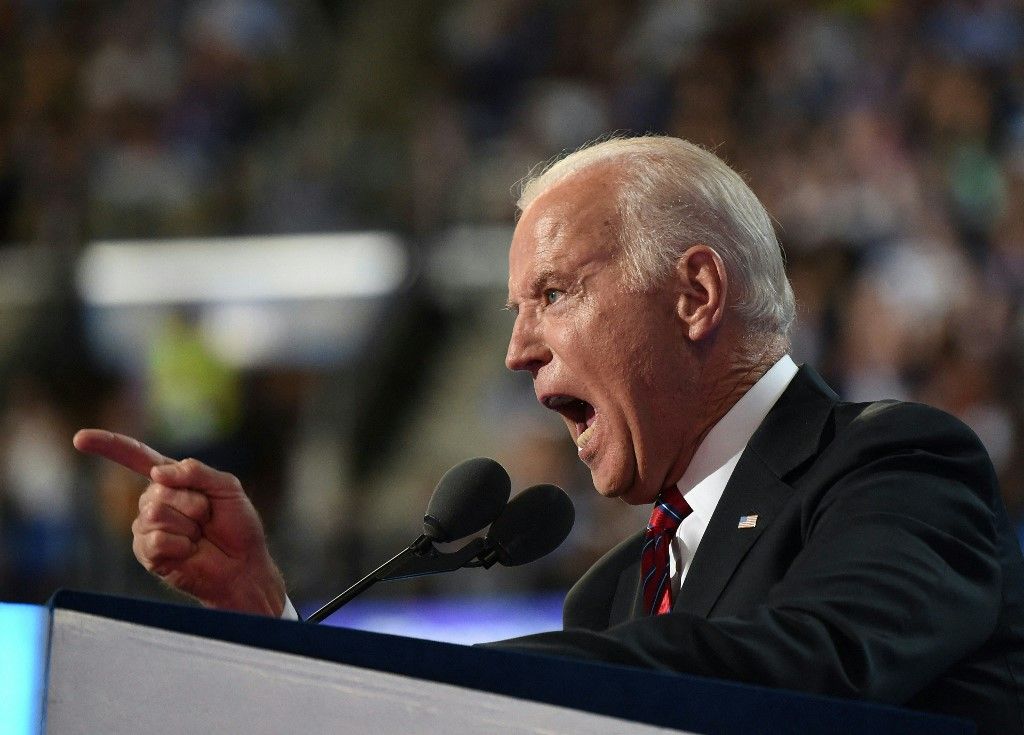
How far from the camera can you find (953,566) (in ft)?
4.39

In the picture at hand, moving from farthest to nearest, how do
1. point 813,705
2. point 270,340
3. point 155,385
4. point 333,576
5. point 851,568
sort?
1. point 270,340
2. point 155,385
3. point 333,576
4. point 851,568
5. point 813,705

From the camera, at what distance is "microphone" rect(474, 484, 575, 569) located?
5.68 ft

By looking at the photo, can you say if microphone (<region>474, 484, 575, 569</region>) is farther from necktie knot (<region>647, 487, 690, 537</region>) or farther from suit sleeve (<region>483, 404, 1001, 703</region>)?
suit sleeve (<region>483, 404, 1001, 703</region>)

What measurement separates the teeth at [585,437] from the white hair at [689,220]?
197 mm

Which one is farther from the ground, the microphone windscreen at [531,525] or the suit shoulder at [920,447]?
the suit shoulder at [920,447]

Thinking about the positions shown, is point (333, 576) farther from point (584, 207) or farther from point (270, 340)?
point (584, 207)

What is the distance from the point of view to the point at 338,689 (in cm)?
95

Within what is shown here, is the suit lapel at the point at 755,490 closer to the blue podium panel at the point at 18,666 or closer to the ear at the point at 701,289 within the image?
the ear at the point at 701,289

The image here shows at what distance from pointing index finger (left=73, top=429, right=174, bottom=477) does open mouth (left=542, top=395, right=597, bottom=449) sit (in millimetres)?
511

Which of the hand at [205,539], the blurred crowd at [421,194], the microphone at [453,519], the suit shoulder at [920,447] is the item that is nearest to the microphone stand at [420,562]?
the microphone at [453,519]

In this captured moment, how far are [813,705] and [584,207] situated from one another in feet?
3.40

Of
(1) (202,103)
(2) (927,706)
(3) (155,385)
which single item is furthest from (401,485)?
(2) (927,706)

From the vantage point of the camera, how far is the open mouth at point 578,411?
A: 189cm

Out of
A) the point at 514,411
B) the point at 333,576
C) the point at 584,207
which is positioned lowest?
the point at 333,576
